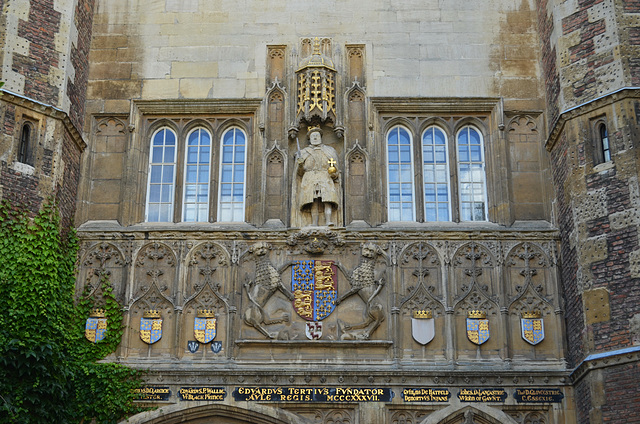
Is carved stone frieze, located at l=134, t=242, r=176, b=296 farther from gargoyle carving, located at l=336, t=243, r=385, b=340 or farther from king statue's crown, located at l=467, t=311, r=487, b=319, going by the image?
king statue's crown, located at l=467, t=311, r=487, b=319

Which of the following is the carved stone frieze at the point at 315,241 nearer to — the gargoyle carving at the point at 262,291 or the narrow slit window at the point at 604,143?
the gargoyle carving at the point at 262,291

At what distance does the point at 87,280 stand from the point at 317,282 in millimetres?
4101

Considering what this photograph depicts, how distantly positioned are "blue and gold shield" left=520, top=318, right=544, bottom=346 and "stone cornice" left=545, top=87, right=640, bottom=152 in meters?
3.38

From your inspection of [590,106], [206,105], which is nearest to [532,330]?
[590,106]

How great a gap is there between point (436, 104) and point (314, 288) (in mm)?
4415

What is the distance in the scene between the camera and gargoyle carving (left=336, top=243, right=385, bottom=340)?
16.2m

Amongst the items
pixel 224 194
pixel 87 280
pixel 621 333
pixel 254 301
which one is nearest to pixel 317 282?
pixel 254 301

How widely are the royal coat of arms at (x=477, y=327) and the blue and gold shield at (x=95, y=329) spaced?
20.8 ft

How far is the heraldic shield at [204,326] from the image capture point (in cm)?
1623

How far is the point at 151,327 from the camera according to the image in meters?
16.3

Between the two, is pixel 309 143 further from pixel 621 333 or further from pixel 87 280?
pixel 621 333

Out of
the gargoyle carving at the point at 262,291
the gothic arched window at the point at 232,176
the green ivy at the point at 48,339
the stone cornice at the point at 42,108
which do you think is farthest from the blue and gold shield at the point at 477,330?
the stone cornice at the point at 42,108

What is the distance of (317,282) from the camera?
16547 millimetres

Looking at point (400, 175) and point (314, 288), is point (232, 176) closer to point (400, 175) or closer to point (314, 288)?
point (314, 288)
